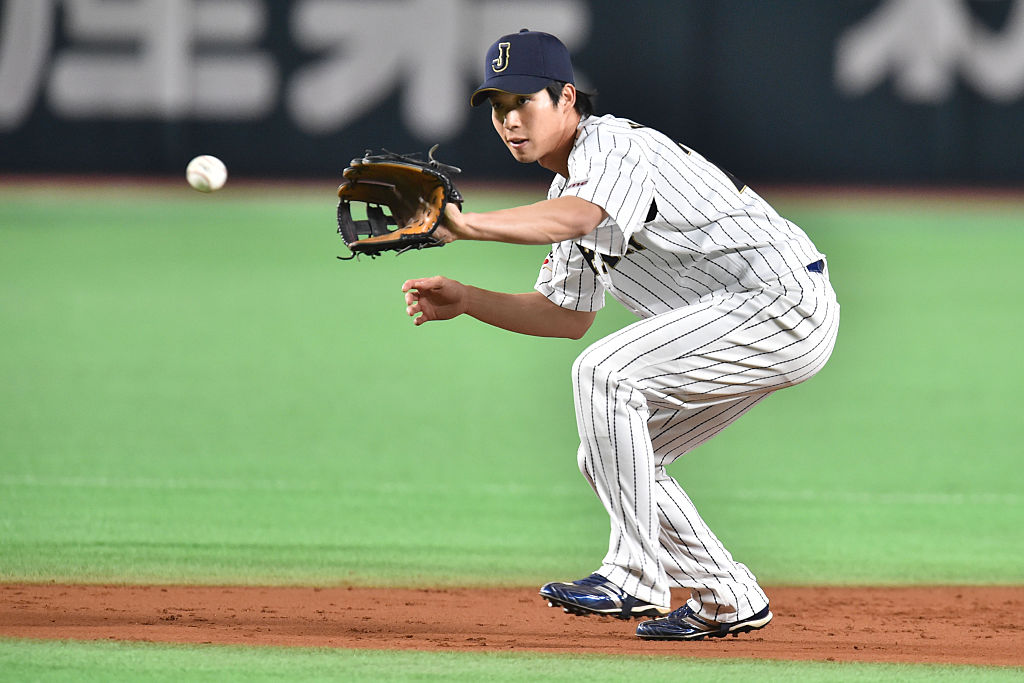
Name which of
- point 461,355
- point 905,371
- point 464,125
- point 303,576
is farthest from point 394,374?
point 464,125

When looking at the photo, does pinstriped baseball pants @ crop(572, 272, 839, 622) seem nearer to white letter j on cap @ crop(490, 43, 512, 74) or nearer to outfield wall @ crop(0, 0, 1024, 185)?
white letter j on cap @ crop(490, 43, 512, 74)

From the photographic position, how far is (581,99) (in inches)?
161

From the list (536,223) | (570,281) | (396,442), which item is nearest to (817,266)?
(570,281)

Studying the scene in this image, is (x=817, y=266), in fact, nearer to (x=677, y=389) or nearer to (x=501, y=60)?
(x=677, y=389)

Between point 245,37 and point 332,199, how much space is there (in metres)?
2.19

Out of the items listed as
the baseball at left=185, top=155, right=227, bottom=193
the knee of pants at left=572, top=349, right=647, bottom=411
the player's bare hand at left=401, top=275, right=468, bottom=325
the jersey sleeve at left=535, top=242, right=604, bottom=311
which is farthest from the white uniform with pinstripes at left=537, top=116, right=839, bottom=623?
the baseball at left=185, top=155, right=227, bottom=193

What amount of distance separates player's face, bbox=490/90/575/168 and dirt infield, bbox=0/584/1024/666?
136 cm

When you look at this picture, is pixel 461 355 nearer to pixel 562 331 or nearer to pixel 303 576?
pixel 303 576

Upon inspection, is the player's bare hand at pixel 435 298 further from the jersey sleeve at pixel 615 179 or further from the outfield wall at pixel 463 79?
the outfield wall at pixel 463 79

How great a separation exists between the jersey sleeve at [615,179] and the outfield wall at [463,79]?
1300cm

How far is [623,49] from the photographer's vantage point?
17078 mm

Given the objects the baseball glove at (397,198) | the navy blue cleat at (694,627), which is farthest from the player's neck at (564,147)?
the navy blue cleat at (694,627)

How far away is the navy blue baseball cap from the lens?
12.9ft

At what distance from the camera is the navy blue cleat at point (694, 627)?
423cm
